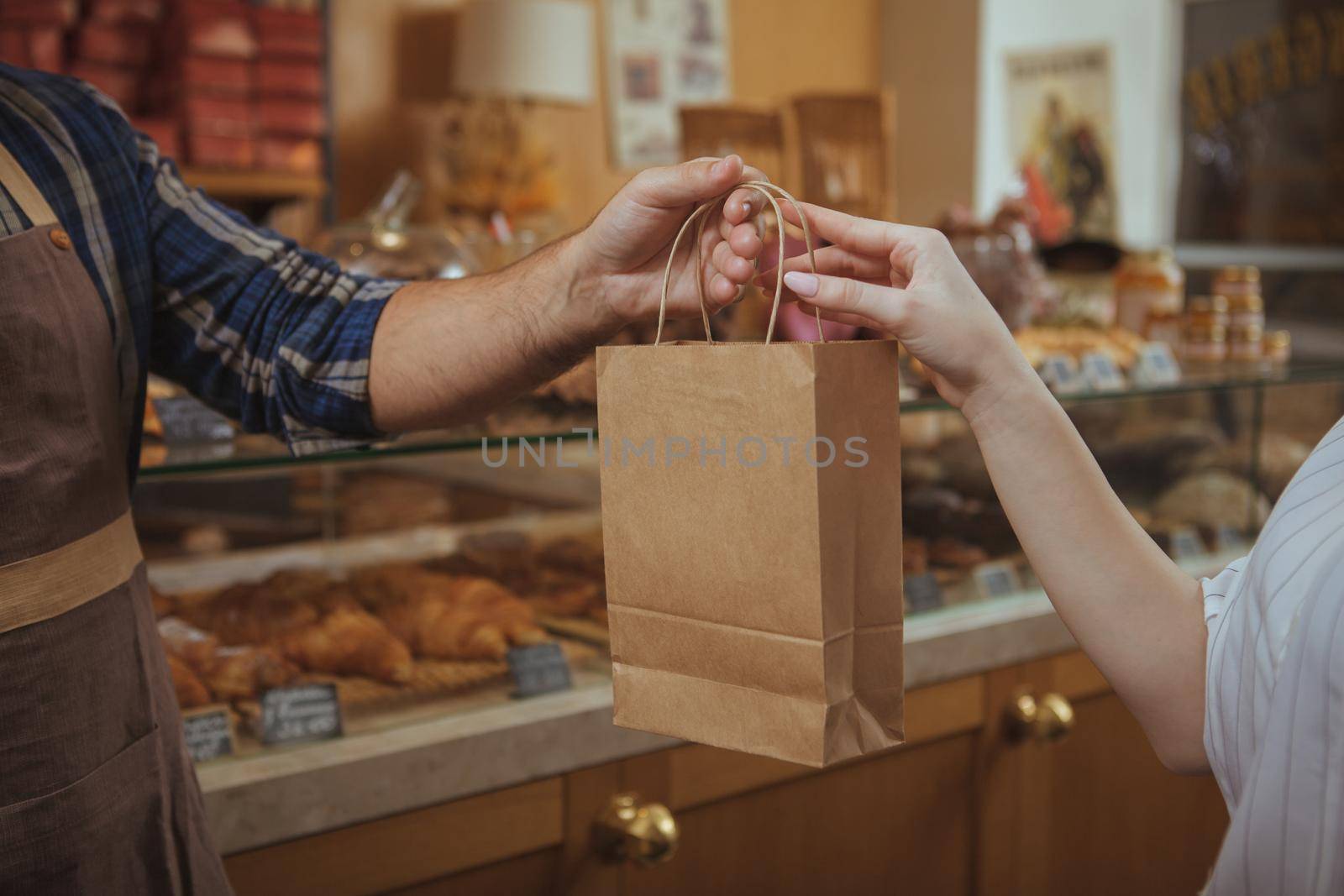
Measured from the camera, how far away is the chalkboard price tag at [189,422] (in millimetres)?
1341

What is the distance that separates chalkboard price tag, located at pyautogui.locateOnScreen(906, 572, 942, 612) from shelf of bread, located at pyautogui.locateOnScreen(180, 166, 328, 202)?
7.95ft

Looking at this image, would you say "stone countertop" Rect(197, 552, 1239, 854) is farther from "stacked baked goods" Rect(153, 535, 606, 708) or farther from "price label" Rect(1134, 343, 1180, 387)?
"price label" Rect(1134, 343, 1180, 387)

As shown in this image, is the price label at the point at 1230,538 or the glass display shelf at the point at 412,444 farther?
the price label at the point at 1230,538

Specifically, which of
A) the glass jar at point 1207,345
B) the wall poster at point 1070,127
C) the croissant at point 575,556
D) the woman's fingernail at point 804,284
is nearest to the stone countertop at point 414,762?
the croissant at point 575,556

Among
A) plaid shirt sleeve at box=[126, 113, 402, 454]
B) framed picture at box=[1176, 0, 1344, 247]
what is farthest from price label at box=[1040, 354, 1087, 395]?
framed picture at box=[1176, 0, 1344, 247]

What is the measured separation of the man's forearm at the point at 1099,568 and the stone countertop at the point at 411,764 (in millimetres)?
655

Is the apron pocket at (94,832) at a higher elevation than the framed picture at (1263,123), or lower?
lower

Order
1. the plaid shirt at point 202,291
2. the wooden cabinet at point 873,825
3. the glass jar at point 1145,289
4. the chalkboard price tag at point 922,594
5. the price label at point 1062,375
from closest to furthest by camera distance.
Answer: the plaid shirt at point 202,291 → the wooden cabinet at point 873,825 → the chalkboard price tag at point 922,594 → the price label at point 1062,375 → the glass jar at point 1145,289

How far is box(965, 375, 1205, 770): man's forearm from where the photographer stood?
83 centimetres

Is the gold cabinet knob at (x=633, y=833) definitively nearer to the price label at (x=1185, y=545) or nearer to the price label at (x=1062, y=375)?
the price label at (x=1062, y=375)

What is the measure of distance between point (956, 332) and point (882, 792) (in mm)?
1047

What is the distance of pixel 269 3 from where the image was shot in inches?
140

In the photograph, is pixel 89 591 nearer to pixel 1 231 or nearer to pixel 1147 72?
pixel 1 231

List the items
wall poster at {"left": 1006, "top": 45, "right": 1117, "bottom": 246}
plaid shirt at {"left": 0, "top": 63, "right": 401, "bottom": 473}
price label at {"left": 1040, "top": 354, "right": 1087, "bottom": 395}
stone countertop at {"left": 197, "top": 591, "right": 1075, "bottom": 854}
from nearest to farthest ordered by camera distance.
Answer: plaid shirt at {"left": 0, "top": 63, "right": 401, "bottom": 473}, stone countertop at {"left": 197, "top": 591, "right": 1075, "bottom": 854}, price label at {"left": 1040, "top": 354, "right": 1087, "bottom": 395}, wall poster at {"left": 1006, "top": 45, "right": 1117, "bottom": 246}
